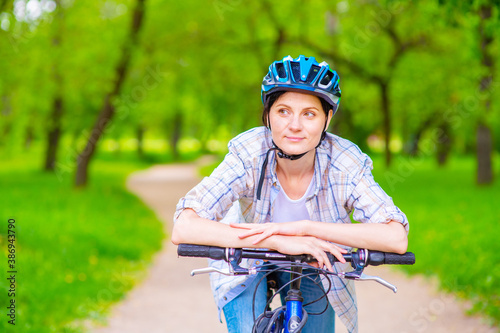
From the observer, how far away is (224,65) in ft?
61.6

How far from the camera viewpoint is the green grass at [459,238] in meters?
6.24

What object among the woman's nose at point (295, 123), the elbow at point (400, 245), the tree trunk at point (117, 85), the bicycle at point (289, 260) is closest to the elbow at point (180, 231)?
the bicycle at point (289, 260)

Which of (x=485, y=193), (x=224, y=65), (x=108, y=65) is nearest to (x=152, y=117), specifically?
(x=224, y=65)

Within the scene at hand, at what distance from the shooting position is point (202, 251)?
2.23m

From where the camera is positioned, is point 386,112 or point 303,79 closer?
point 303,79

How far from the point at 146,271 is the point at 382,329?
3622 millimetres

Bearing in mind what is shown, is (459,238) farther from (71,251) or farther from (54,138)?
(54,138)

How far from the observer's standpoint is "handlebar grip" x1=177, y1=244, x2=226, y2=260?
222 centimetres

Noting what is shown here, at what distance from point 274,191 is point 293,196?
0.09 m

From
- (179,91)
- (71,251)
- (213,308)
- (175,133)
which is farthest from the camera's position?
(175,133)

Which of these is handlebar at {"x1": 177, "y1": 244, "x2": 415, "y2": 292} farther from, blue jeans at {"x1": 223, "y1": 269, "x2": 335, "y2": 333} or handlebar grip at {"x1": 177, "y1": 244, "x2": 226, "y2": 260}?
blue jeans at {"x1": 223, "y1": 269, "x2": 335, "y2": 333}

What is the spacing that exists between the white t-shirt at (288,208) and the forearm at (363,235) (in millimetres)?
296

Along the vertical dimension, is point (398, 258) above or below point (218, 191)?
below

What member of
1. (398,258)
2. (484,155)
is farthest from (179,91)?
(398,258)
